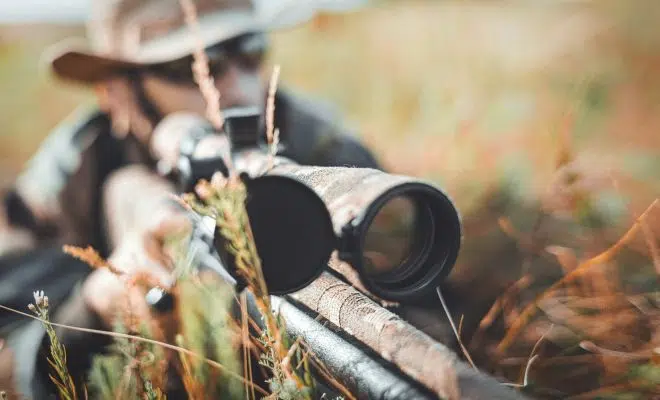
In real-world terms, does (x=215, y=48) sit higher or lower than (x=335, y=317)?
higher

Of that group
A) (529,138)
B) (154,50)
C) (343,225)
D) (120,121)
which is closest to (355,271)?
(343,225)

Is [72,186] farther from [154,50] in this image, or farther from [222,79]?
[222,79]

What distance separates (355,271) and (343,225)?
7cm

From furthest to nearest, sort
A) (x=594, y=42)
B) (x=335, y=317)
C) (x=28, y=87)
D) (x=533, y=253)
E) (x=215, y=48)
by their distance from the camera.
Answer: (x=28, y=87)
(x=594, y=42)
(x=215, y=48)
(x=533, y=253)
(x=335, y=317)

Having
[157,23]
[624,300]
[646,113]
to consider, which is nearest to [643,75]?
[646,113]

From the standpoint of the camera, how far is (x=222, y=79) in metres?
A: 2.05

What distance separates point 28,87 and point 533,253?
20.0 ft

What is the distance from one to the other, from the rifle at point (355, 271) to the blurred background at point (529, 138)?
0.43 metres

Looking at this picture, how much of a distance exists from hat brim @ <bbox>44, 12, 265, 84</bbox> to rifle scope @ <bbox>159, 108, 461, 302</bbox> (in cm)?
130

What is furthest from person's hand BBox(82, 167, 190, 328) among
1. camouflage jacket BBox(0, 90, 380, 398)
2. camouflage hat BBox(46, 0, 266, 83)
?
camouflage hat BBox(46, 0, 266, 83)

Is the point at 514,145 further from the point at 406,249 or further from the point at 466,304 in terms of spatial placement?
the point at 406,249

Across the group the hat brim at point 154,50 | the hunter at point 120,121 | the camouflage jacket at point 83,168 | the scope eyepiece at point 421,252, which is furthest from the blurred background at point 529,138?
the hat brim at point 154,50

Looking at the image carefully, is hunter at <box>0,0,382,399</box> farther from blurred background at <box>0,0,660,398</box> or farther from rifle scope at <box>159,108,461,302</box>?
rifle scope at <box>159,108,461,302</box>

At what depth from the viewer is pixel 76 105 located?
6.77 meters
